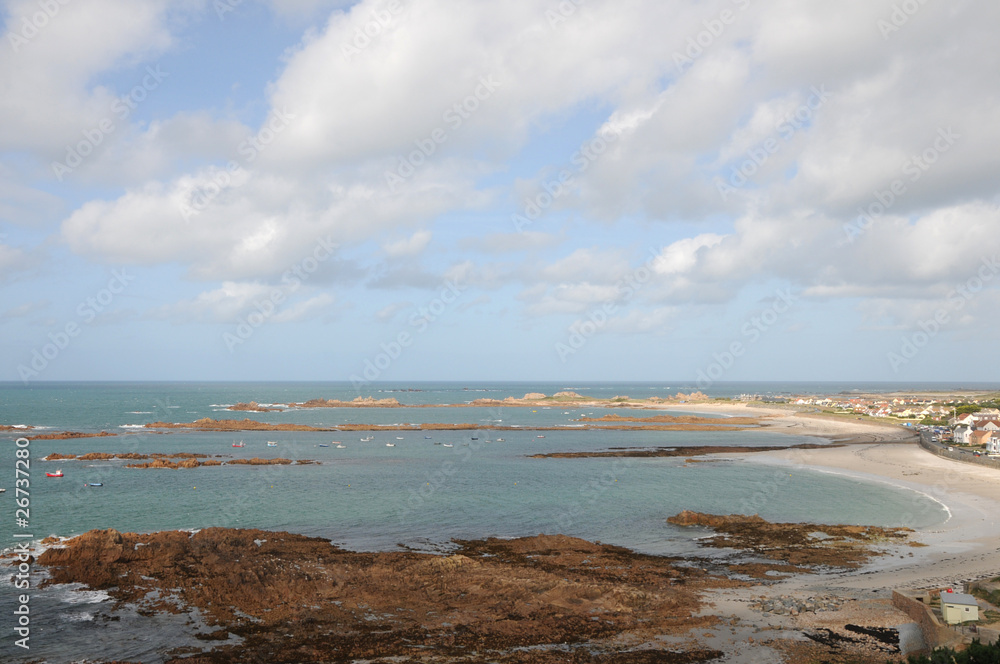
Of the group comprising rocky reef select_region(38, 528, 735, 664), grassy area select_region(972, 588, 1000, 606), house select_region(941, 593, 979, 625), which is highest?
house select_region(941, 593, 979, 625)

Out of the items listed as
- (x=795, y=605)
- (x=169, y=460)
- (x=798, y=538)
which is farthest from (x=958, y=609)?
(x=169, y=460)

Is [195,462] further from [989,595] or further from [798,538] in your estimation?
[989,595]

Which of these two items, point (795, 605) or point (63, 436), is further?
point (63, 436)

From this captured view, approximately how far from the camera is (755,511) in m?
40.6

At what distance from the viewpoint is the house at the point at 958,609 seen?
1719cm

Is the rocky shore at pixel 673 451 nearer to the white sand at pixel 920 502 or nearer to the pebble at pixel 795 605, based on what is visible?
the white sand at pixel 920 502

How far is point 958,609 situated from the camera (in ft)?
56.7

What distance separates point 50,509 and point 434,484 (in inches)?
1014

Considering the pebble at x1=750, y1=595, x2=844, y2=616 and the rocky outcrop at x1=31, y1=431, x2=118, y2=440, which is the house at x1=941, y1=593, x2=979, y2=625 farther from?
the rocky outcrop at x1=31, y1=431, x2=118, y2=440

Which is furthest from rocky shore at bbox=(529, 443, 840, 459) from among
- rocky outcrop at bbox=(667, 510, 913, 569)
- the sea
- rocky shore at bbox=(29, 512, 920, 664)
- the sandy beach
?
rocky shore at bbox=(29, 512, 920, 664)

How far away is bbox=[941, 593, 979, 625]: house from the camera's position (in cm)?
1719

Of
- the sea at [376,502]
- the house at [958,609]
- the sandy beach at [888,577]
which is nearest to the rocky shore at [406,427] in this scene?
the sea at [376,502]

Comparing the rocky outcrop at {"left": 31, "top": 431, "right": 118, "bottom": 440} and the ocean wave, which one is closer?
the ocean wave

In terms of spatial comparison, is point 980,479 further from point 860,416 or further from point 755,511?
point 860,416
